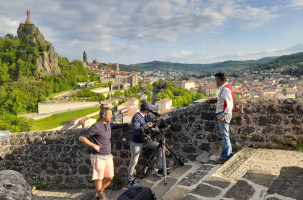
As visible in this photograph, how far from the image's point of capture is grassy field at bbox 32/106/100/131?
41.2 m

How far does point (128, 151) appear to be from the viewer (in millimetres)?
3848

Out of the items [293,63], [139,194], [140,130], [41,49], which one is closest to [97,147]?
[140,130]

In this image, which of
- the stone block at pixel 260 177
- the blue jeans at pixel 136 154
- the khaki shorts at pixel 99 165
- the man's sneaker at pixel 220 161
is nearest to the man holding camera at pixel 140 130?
the blue jeans at pixel 136 154

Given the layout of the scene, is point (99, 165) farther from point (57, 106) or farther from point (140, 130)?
point (57, 106)

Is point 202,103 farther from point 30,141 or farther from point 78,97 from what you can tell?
point 78,97

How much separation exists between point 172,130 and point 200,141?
1.71ft

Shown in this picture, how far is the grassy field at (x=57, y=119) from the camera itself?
41.2 metres

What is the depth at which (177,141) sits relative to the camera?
150 inches

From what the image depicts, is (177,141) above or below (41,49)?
below

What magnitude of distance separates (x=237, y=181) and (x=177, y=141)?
1.60 meters

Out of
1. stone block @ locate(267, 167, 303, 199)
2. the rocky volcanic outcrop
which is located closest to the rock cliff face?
the rocky volcanic outcrop

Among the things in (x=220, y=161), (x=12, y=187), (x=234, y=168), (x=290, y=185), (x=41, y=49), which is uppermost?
(x=41, y=49)

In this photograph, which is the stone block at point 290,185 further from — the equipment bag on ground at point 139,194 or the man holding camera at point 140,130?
the man holding camera at point 140,130

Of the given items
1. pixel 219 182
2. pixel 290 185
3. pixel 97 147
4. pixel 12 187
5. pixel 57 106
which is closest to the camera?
pixel 12 187
